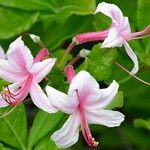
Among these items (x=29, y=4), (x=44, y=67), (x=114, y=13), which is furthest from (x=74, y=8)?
(x=44, y=67)

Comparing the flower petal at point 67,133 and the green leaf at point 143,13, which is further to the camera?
the green leaf at point 143,13

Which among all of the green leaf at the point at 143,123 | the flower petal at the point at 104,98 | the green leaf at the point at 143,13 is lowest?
the green leaf at the point at 143,123

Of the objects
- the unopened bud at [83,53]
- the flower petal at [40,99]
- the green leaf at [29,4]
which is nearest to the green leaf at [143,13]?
the green leaf at [29,4]

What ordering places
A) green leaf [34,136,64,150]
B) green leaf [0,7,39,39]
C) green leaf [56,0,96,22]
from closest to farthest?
1. green leaf [34,136,64,150]
2. green leaf [56,0,96,22]
3. green leaf [0,7,39,39]

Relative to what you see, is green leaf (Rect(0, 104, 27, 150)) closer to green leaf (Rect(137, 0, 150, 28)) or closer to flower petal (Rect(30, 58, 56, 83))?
flower petal (Rect(30, 58, 56, 83))

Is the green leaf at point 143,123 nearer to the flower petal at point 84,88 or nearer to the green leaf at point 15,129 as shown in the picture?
the green leaf at point 15,129

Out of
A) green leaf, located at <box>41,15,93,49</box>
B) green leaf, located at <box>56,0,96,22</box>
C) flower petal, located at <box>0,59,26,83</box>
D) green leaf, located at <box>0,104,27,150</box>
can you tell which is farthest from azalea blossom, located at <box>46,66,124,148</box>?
green leaf, located at <box>41,15,93,49</box>
